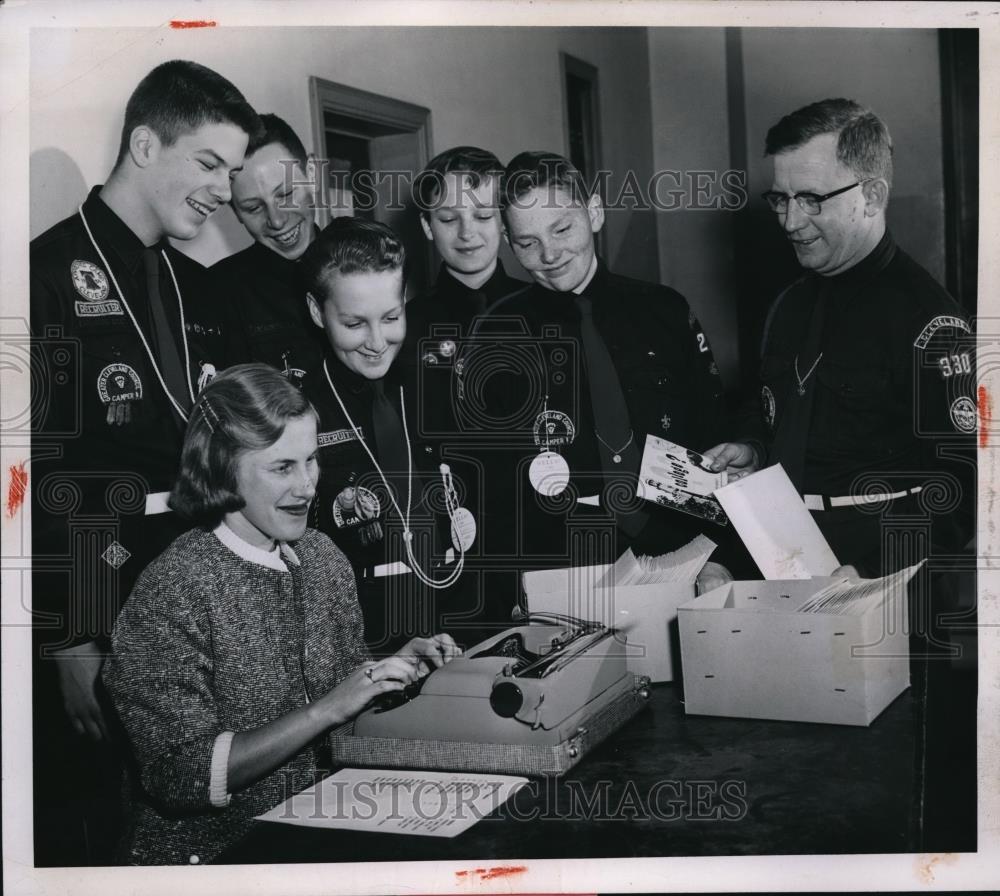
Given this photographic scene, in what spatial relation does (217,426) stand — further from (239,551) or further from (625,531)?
(625,531)

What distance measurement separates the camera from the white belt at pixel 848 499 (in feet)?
8.03

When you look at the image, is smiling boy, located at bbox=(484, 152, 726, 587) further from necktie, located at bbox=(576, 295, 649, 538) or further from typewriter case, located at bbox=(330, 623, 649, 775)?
typewriter case, located at bbox=(330, 623, 649, 775)

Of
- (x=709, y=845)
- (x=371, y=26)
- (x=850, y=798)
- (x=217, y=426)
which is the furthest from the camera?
(x=371, y=26)

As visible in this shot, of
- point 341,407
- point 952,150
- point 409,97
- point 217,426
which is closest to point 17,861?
point 217,426

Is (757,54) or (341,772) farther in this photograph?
(757,54)

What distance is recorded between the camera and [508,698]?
190 centimetres

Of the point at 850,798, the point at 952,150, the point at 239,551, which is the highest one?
the point at 952,150

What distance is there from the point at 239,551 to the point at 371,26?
1.20m

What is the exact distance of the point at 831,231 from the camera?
247cm

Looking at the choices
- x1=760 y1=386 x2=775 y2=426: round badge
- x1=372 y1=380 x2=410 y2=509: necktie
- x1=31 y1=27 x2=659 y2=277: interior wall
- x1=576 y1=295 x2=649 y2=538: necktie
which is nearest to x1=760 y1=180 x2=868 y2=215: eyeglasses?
x1=31 y1=27 x2=659 y2=277: interior wall

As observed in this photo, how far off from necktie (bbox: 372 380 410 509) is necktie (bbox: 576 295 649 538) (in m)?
0.44

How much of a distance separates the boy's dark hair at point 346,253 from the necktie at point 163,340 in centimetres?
31

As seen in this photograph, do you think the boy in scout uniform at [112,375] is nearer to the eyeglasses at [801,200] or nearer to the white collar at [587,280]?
the white collar at [587,280]

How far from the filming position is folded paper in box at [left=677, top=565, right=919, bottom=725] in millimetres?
2023
